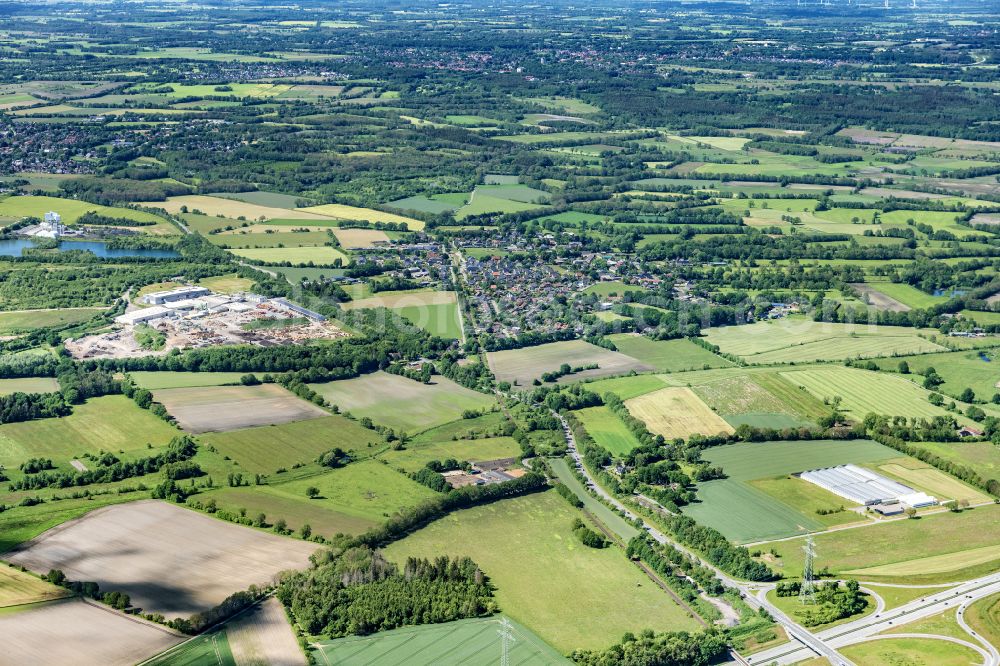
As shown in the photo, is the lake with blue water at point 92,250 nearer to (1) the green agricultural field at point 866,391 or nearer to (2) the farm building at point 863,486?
(1) the green agricultural field at point 866,391

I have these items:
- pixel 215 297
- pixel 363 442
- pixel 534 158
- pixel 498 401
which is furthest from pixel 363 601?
pixel 534 158

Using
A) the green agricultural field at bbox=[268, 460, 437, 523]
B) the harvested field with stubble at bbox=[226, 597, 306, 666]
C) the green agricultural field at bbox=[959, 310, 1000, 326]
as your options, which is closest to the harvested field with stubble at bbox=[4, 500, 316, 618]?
the harvested field with stubble at bbox=[226, 597, 306, 666]

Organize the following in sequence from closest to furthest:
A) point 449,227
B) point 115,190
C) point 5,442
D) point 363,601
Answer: point 363,601 < point 5,442 < point 449,227 < point 115,190

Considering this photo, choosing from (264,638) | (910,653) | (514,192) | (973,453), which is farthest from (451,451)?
(514,192)

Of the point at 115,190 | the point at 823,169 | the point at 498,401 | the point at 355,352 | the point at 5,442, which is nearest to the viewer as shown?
the point at 5,442

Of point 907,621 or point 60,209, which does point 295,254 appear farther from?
point 907,621

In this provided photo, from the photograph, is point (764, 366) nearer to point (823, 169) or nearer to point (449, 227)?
point (449, 227)

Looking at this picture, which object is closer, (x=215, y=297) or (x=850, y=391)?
(x=850, y=391)
